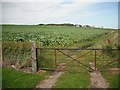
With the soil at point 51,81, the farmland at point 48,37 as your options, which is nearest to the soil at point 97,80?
the soil at point 51,81

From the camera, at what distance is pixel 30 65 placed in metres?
14.8

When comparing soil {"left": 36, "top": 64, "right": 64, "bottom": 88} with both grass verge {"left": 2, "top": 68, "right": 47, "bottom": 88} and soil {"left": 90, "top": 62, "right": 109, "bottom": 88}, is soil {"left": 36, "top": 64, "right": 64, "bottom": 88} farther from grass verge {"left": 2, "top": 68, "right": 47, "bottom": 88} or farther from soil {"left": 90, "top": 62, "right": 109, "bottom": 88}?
soil {"left": 90, "top": 62, "right": 109, "bottom": 88}

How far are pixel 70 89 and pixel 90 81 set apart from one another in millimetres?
1875

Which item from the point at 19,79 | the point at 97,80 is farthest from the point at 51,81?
the point at 97,80

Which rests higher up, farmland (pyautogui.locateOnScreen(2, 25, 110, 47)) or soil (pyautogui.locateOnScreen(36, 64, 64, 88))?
farmland (pyautogui.locateOnScreen(2, 25, 110, 47))

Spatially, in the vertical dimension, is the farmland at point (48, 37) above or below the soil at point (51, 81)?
Result: above

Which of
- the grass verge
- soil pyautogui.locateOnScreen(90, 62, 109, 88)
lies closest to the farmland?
the grass verge

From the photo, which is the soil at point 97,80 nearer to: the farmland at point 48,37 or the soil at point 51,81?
the soil at point 51,81

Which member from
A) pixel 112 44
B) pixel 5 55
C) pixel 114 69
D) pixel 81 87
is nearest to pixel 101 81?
pixel 81 87

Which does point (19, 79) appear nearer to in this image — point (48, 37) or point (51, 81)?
point (51, 81)

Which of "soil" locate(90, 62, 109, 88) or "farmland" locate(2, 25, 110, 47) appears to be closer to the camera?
"soil" locate(90, 62, 109, 88)

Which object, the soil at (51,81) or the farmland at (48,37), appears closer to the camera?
the soil at (51,81)

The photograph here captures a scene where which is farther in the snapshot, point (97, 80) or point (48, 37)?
point (48, 37)

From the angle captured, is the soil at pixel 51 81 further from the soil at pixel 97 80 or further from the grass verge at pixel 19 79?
the soil at pixel 97 80
